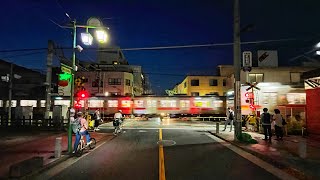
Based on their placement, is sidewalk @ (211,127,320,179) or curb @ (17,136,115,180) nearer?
curb @ (17,136,115,180)

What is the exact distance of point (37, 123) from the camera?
24734 mm

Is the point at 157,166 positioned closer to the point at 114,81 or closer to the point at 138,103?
the point at 138,103

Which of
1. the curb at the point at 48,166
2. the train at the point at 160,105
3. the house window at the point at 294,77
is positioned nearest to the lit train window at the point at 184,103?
the train at the point at 160,105

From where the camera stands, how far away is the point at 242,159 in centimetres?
1105

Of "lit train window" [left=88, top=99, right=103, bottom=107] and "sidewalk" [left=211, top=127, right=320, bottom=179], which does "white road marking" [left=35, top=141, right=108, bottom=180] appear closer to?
→ "sidewalk" [left=211, top=127, right=320, bottom=179]

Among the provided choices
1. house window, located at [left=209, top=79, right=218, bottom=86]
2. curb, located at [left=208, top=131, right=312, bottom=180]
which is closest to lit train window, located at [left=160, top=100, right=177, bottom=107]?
house window, located at [left=209, top=79, right=218, bottom=86]

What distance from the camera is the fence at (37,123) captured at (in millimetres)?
23586

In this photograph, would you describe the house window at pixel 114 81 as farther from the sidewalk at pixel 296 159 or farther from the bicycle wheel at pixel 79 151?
the sidewalk at pixel 296 159

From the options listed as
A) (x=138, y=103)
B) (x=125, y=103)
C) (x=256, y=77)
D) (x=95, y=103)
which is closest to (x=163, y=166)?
(x=125, y=103)

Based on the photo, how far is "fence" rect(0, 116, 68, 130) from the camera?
23586 millimetres

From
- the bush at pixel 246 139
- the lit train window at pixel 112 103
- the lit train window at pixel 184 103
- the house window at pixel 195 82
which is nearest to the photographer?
the bush at pixel 246 139

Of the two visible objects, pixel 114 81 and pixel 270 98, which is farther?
pixel 114 81

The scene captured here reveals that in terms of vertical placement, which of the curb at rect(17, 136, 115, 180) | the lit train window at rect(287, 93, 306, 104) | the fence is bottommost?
the curb at rect(17, 136, 115, 180)

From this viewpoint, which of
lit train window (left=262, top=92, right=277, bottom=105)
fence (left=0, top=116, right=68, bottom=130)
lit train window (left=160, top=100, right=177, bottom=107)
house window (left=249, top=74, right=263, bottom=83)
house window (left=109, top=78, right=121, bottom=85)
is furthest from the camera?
house window (left=109, top=78, right=121, bottom=85)
